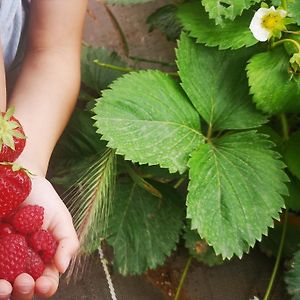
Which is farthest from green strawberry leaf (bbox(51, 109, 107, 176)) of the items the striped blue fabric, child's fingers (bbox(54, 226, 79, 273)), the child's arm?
child's fingers (bbox(54, 226, 79, 273))

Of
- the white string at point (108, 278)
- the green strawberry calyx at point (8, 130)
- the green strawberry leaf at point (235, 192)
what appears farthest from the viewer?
the white string at point (108, 278)

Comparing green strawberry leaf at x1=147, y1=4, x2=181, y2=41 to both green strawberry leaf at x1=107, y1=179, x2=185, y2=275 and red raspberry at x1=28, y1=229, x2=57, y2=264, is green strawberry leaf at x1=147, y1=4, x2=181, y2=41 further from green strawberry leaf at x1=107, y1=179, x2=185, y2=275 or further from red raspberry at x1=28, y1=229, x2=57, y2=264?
red raspberry at x1=28, y1=229, x2=57, y2=264

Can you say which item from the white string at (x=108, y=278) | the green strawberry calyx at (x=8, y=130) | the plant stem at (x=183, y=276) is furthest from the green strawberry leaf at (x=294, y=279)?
the green strawberry calyx at (x=8, y=130)

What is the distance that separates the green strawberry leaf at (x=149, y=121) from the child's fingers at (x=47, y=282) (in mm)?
210

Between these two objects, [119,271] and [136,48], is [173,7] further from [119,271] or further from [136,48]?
[119,271]

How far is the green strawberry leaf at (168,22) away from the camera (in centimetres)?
129

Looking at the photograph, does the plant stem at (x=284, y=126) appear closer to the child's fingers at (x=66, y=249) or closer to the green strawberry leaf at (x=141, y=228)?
the green strawberry leaf at (x=141, y=228)

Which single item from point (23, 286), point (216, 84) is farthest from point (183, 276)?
point (23, 286)

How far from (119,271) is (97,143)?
237 millimetres

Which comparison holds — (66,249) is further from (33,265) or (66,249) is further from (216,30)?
(216,30)

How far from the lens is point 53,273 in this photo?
2.87 feet

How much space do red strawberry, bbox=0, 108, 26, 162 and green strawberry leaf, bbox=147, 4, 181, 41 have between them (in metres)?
0.54

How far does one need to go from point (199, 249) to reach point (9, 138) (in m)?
0.54

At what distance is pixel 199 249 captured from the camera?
3.98 ft
